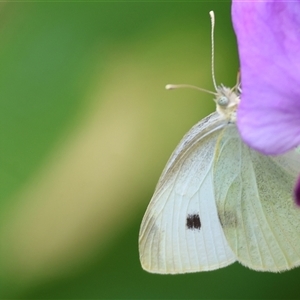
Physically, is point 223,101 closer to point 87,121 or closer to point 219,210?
point 219,210

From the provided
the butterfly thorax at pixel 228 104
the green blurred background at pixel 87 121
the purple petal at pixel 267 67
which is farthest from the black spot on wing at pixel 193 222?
the green blurred background at pixel 87 121

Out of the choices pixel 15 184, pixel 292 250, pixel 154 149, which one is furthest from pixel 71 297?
pixel 292 250

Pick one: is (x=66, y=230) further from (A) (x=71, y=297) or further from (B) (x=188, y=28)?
(B) (x=188, y=28)

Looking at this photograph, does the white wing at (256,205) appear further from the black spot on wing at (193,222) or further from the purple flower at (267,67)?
the purple flower at (267,67)

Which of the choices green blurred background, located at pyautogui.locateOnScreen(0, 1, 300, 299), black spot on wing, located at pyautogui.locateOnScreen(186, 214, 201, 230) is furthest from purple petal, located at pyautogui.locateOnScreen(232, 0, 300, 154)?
green blurred background, located at pyautogui.locateOnScreen(0, 1, 300, 299)

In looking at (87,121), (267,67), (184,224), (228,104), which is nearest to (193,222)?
(184,224)

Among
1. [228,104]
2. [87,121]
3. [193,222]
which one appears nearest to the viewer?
[228,104]
